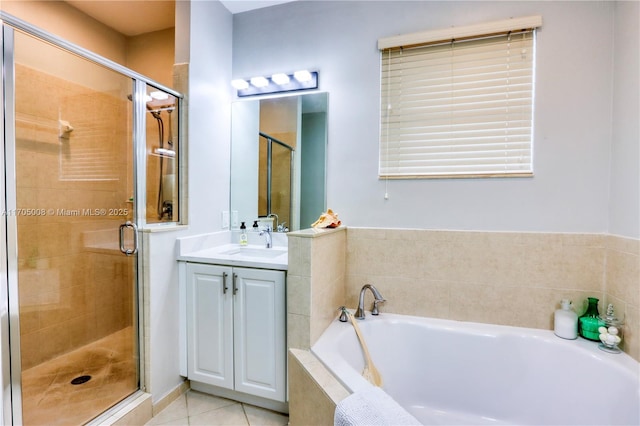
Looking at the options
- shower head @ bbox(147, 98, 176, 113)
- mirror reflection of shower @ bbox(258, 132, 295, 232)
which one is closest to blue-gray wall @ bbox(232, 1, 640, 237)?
mirror reflection of shower @ bbox(258, 132, 295, 232)

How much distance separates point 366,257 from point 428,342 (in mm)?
638

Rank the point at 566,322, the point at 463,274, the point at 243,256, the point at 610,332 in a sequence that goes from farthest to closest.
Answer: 1. the point at 243,256
2. the point at 463,274
3. the point at 566,322
4. the point at 610,332

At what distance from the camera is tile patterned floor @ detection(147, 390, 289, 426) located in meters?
1.70

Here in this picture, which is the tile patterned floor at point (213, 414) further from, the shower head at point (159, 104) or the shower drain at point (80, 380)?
the shower head at point (159, 104)

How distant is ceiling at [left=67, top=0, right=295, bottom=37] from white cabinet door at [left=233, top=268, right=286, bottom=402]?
2016 mm

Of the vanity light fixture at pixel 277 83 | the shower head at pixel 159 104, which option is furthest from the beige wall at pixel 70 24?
the vanity light fixture at pixel 277 83

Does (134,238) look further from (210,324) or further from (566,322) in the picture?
(566,322)

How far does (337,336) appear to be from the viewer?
1.68 metres

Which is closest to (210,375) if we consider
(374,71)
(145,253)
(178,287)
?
(178,287)

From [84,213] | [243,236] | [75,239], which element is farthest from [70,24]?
[243,236]

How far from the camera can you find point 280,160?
2318mm

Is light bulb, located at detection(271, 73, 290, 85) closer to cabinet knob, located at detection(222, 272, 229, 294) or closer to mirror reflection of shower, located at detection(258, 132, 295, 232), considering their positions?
mirror reflection of shower, located at detection(258, 132, 295, 232)

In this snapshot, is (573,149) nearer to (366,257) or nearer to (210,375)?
(366,257)

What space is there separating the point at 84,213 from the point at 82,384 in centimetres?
96
